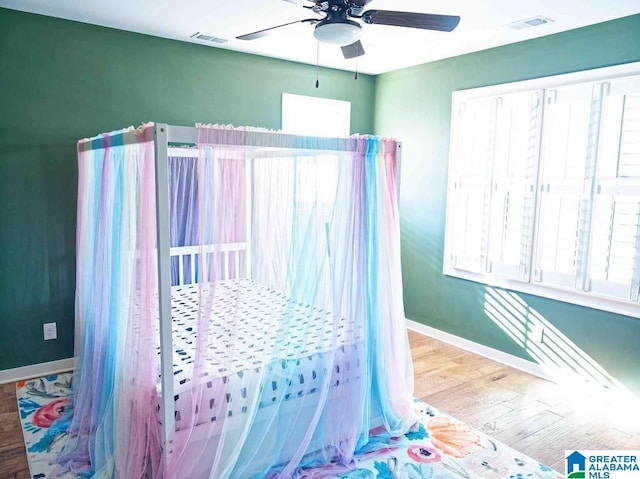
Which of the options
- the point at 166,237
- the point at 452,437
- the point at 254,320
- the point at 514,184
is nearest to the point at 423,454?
the point at 452,437

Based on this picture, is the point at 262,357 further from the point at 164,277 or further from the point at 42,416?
the point at 42,416

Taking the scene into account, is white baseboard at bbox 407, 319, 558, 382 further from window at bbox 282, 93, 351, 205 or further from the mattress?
window at bbox 282, 93, 351, 205

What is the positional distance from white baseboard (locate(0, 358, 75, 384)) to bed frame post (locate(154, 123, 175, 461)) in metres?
1.96

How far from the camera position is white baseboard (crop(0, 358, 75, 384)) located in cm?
333

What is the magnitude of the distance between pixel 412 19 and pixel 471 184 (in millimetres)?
2083

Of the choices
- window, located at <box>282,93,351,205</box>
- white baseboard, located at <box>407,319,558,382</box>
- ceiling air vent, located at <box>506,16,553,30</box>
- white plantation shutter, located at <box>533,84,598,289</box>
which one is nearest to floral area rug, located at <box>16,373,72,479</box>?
window, located at <box>282,93,351,205</box>

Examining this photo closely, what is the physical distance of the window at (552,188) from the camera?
3.07 meters

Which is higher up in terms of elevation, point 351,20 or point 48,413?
point 351,20

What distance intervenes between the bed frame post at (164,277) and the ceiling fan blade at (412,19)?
3.66 feet

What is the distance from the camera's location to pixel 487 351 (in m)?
3.98

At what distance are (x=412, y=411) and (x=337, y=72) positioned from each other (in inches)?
132

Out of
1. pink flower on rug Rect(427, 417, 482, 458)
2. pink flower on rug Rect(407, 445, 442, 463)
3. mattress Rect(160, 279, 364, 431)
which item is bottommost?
pink flower on rug Rect(407, 445, 442, 463)

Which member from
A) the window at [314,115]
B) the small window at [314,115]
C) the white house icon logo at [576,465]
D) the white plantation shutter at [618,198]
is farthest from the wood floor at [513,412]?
the small window at [314,115]

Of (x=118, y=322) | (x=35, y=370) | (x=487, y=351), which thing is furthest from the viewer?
(x=487, y=351)
